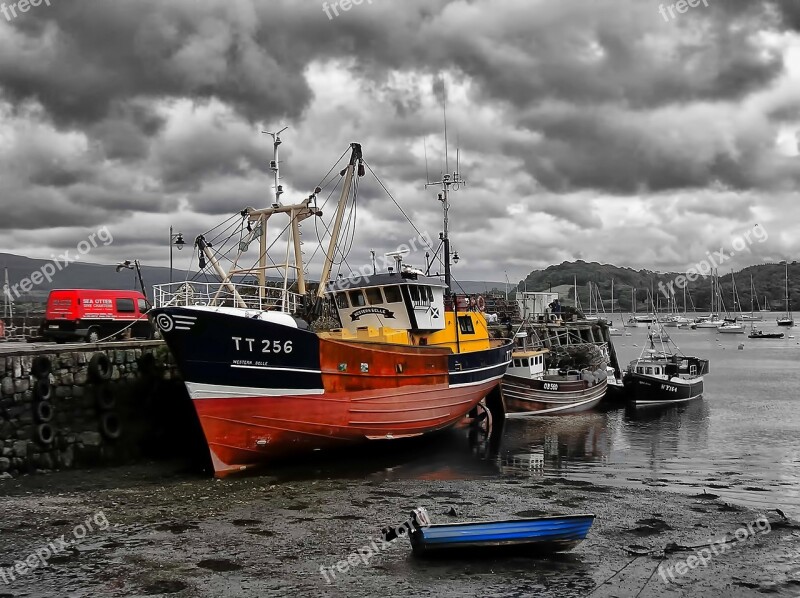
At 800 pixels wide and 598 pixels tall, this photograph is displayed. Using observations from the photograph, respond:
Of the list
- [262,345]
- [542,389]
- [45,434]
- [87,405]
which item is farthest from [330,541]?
[542,389]

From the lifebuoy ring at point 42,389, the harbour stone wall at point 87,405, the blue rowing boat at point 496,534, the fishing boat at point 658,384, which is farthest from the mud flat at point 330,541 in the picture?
the fishing boat at point 658,384

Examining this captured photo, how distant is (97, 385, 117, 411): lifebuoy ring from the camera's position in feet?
64.2

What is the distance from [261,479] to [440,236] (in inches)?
758

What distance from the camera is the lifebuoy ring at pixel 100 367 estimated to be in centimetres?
1952

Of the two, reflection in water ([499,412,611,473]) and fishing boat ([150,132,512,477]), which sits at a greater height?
fishing boat ([150,132,512,477])

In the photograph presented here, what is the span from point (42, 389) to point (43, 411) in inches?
24.1

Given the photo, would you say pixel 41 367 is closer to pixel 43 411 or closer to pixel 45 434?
pixel 43 411

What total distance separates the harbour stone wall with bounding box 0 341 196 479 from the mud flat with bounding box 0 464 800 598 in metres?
1.12

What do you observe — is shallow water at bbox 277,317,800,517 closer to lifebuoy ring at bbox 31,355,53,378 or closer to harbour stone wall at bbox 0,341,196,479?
harbour stone wall at bbox 0,341,196,479

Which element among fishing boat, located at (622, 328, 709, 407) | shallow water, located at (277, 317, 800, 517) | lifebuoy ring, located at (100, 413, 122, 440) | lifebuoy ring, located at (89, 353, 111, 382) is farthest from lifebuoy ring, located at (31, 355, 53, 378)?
fishing boat, located at (622, 328, 709, 407)

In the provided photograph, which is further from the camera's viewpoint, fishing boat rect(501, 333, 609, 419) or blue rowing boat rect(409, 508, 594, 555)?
fishing boat rect(501, 333, 609, 419)

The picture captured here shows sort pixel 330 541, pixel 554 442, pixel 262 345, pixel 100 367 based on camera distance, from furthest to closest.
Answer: pixel 554 442
pixel 100 367
pixel 262 345
pixel 330 541

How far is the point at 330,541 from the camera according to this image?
42.2 feet

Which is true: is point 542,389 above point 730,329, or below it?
above
